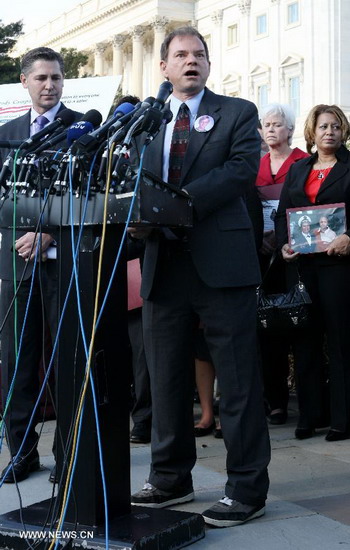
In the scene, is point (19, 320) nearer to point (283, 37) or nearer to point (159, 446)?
point (159, 446)

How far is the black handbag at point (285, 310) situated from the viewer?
18.6ft

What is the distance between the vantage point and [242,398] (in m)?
3.94

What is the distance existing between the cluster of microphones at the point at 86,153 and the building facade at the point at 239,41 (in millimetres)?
55220

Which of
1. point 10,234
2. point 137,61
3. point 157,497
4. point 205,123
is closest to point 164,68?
point 205,123

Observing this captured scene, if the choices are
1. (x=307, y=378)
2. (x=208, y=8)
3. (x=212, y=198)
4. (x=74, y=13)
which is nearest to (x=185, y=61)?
(x=212, y=198)

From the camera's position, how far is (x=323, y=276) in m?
5.77

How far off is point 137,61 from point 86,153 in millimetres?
76064

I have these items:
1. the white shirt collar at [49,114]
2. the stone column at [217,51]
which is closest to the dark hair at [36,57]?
the white shirt collar at [49,114]

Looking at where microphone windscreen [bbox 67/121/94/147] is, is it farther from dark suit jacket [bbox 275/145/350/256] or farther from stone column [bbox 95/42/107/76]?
stone column [bbox 95/42/107/76]

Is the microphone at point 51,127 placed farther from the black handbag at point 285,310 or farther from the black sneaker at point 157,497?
the black handbag at point 285,310

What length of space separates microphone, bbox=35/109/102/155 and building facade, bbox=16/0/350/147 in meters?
55.2

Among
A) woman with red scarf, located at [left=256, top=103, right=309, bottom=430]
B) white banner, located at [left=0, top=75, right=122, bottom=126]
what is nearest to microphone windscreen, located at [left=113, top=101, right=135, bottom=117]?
woman with red scarf, located at [left=256, top=103, right=309, bottom=430]

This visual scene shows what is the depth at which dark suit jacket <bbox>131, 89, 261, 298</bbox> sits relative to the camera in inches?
154

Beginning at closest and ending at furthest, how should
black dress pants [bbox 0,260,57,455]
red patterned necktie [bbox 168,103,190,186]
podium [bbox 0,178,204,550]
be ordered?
podium [bbox 0,178,204,550] → red patterned necktie [bbox 168,103,190,186] → black dress pants [bbox 0,260,57,455]
